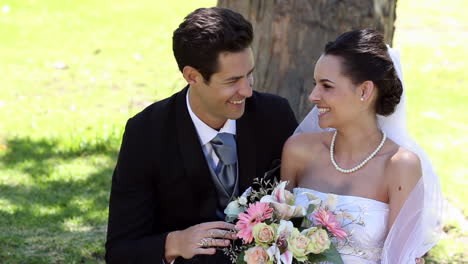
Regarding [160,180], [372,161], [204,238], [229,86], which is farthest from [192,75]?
[372,161]

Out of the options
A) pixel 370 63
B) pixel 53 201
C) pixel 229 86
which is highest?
pixel 370 63

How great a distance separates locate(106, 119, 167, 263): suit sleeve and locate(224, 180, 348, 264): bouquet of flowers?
556mm

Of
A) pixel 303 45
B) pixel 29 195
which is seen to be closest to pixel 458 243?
pixel 303 45

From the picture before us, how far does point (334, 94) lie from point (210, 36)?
2.17 ft

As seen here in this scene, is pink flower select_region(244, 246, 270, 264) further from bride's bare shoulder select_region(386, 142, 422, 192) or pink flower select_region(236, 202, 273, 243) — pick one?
bride's bare shoulder select_region(386, 142, 422, 192)

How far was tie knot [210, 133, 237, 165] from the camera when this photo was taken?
436 cm

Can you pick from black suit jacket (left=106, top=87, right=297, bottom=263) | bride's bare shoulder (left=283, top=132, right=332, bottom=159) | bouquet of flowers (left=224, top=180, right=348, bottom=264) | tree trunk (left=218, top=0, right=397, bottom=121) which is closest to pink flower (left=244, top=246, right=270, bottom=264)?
bouquet of flowers (left=224, top=180, right=348, bottom=264)

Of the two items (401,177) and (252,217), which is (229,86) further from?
(401,177)

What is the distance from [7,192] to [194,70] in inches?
123

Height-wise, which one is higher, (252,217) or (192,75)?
(192,75)

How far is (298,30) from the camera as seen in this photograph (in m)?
5.40

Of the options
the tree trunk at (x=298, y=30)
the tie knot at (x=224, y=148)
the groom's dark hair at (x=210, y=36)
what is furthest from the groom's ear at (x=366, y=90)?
the tree trunk at (x=298, y=30)

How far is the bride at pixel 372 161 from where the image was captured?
4.04 meters

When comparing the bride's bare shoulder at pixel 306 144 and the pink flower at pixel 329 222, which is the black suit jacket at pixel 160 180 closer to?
the bride's bare shoulder at pixel 306 144
